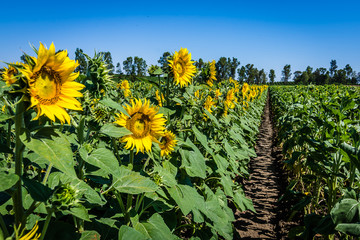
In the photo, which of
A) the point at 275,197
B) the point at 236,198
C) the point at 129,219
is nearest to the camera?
the point at 129,219

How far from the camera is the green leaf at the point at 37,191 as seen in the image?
0.92 meters

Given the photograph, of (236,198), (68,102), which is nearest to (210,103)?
(236,198)

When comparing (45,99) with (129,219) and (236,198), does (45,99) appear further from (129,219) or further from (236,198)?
(236,198)

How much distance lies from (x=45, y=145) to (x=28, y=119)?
182 millimetres

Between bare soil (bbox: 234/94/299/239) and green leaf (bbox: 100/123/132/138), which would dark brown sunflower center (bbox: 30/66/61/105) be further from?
bare soil (bbox: 234/94/299/239)

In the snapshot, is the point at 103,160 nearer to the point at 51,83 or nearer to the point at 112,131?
the point at 112,131

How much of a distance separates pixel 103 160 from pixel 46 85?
39 centimetres

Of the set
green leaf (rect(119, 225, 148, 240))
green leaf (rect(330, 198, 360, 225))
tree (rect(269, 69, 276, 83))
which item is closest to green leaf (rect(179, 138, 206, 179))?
green leaf (rect(119, 225, 148, 240))

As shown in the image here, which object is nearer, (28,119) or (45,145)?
(45,145)

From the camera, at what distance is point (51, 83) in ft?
3.20

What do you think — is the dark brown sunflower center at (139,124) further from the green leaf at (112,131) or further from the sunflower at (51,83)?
the sunflower at (51,83)

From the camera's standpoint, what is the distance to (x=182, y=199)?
73.7 inches

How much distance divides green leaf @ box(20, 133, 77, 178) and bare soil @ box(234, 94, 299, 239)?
2790 mm

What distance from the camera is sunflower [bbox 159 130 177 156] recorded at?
2002 millimetres
